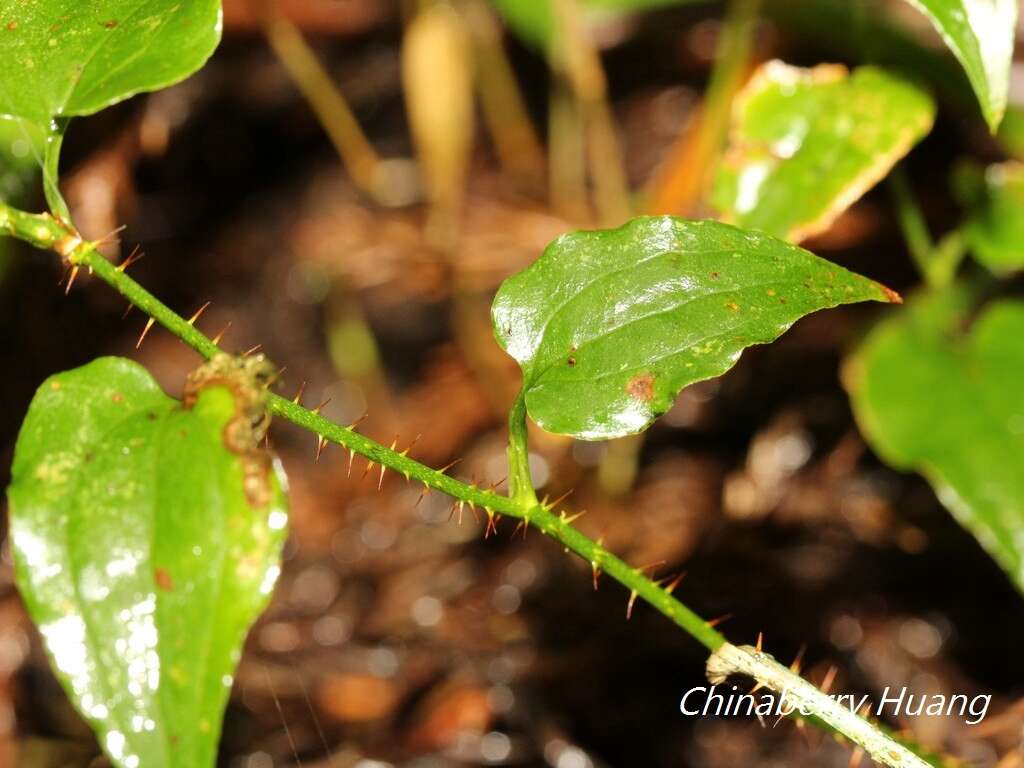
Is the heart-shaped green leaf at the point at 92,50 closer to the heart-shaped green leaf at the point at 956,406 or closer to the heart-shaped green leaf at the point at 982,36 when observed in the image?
the heart-shaped green leaf at the point at 982,36

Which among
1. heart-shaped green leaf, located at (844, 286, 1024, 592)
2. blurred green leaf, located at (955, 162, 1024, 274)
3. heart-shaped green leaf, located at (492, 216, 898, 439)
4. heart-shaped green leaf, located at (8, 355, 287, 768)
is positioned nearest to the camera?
heart-shaped green leaf, located at (8, 355, 287, 768)

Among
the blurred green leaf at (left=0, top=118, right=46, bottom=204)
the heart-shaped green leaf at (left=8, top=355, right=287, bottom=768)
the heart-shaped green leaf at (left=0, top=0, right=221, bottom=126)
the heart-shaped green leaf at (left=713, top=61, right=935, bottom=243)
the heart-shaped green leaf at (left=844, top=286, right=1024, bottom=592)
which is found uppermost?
the heart-shaped green leaf at (left=0, top=0, right=221, bottom=126)

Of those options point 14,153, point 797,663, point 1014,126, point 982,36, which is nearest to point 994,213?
point 1014,126

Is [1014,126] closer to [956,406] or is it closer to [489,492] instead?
[956,406]

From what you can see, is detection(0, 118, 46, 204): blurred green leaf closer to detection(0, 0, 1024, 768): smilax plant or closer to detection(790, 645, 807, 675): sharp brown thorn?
detection(0, 0, 1024, 768): smilax plant

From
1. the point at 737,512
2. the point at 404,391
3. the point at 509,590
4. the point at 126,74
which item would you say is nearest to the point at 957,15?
the point at 126,74

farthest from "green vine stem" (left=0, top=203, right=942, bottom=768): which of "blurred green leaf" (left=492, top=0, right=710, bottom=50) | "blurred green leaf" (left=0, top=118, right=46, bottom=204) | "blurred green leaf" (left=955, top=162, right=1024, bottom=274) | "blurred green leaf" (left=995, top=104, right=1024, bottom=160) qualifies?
"blurred green leaf" (left=492, top=0, right=710, bottom=50)
